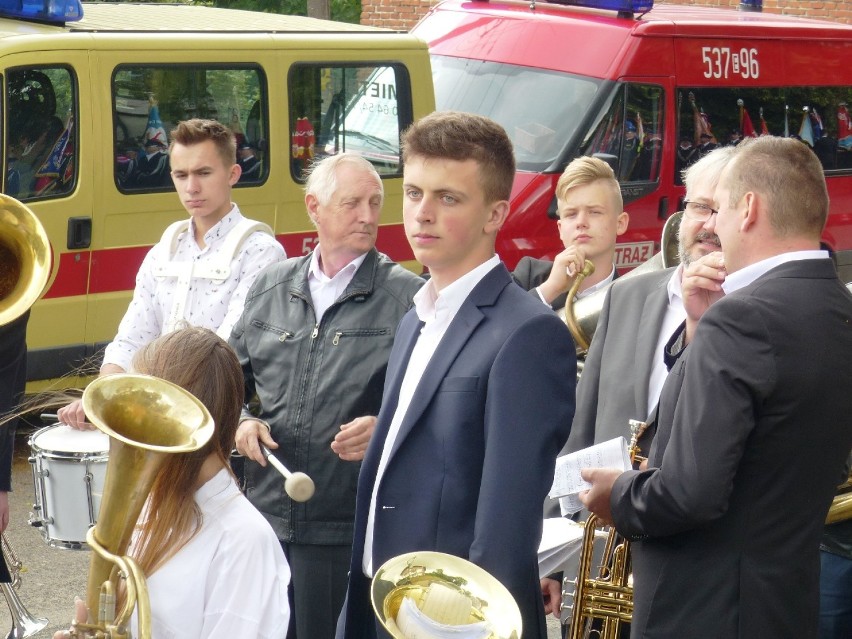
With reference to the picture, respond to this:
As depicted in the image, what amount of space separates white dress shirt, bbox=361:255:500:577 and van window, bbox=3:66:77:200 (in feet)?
14.9

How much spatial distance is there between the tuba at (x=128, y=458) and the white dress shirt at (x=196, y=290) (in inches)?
75.5

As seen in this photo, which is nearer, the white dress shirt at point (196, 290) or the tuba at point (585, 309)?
the tuba at point (585, 309)

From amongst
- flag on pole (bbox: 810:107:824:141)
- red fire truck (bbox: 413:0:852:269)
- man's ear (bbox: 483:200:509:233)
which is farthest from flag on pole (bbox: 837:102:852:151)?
man's ear (bbox: 483:200:509:233)

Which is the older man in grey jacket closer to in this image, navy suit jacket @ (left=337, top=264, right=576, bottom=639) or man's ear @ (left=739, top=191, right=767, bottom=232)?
navy suit jacket @ (left=337, top=264, right=576, bottom=639)

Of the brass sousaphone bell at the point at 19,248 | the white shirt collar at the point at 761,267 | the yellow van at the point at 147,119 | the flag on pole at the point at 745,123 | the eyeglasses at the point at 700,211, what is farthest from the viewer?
the flag on pole at the point at 745,123

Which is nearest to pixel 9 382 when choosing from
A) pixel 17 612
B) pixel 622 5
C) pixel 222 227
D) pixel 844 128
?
pixel 222 227

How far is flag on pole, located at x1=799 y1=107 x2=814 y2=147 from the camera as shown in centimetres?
984

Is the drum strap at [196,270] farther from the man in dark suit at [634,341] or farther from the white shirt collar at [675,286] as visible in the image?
the white shirt collar at [675,286]

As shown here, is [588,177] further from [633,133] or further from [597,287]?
[633,133]

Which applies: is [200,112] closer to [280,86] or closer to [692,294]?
[280,86]

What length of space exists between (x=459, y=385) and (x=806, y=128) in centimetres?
782

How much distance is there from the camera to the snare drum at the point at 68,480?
4320mm

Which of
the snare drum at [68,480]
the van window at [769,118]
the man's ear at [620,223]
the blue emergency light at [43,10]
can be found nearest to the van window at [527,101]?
the van window at [769,118]

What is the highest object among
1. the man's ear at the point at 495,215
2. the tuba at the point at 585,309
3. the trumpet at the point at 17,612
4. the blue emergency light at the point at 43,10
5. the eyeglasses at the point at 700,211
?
the blue emergency light at the point at 43,10
